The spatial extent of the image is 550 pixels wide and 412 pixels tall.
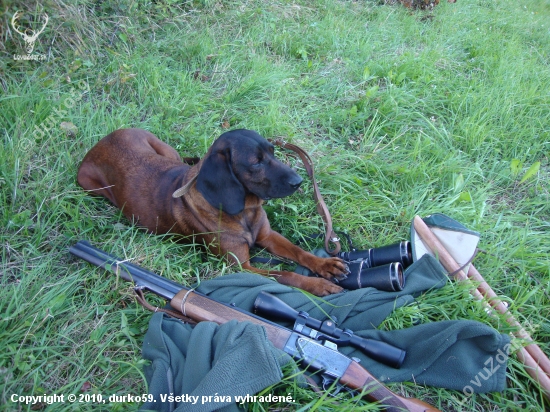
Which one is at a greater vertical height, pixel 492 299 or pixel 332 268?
pixel 492 299

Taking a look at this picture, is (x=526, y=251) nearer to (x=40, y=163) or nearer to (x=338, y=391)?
(x=338, y=391)

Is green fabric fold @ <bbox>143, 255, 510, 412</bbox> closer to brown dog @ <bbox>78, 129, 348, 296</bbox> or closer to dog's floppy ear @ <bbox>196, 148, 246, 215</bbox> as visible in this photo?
brown dog @ <bbox>78, 129, 348, 296</bbox>

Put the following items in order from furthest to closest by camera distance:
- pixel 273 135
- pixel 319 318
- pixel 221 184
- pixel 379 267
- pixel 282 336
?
pixel 273 135
pixel 221 184
pixel 379 267
pixel 319 318
pixel 282 336

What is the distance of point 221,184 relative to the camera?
296cm

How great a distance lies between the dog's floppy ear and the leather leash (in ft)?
2.43

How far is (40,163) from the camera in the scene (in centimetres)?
358

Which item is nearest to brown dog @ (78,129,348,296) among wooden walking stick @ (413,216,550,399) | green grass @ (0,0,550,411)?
green grass @ (0,0,550,411)

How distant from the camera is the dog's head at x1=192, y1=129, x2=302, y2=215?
9.73 ft

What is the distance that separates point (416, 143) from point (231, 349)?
2.79 m

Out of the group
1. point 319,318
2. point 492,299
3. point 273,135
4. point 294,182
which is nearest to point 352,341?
point 319,318

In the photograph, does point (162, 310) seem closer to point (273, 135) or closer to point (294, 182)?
point (294, 182)

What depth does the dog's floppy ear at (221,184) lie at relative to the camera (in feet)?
9.70

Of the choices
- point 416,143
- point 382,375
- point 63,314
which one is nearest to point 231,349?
point 382,375

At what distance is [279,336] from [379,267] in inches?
34.8
